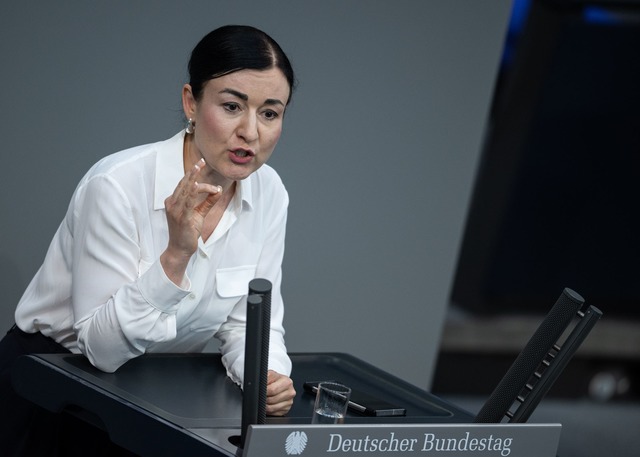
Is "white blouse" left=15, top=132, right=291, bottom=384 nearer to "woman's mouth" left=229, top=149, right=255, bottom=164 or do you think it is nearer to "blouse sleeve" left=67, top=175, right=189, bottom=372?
"blouse sleeve" left=67, top=175, right=189, bottom=372

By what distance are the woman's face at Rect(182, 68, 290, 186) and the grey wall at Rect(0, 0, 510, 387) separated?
2.51 ft

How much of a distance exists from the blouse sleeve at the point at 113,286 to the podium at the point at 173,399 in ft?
0.18

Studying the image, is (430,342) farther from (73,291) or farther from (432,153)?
(73,291)

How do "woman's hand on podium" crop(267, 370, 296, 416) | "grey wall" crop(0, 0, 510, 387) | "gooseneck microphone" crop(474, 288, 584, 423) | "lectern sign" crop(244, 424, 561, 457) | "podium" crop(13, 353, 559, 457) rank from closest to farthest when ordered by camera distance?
"lectern sign" crop(244, 424, 561, 457)
"podium" crop(13, 353, 559, 457)
"gooseneck microphone" crop(474, 288, 584, 423)
"woman's hand on podium" crop(267, 370, 296, 416)
"grey wall" crop(0, 0, 510, 387)

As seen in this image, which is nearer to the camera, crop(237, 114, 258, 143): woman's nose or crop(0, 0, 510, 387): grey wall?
crop(237, 114, 258, 143): woman's nose

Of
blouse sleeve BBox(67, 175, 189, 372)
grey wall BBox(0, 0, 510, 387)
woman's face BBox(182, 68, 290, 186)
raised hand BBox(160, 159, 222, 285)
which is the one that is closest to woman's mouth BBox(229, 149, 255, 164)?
woman's face BBox(182, 68, 290, 186)

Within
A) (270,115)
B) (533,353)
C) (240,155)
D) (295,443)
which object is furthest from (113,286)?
(533,353)

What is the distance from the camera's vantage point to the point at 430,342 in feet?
12.0

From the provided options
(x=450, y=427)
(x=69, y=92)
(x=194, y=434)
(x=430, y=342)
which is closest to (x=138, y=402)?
(x=194, y=434)

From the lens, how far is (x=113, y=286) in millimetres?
2229

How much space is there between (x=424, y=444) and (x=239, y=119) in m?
0.81

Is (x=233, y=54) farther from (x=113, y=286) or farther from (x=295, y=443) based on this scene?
(x=295, y=443)

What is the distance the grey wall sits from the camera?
2.96 metres

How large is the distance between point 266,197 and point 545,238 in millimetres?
3507
